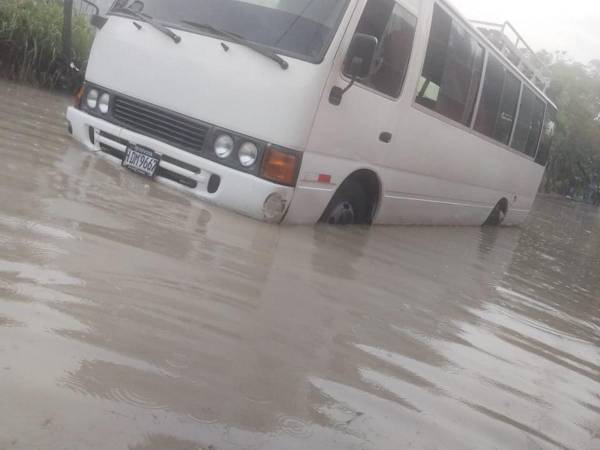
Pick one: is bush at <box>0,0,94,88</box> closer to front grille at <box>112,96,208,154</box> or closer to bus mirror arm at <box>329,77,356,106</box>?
front grille at <box>112,96,208,154</box>

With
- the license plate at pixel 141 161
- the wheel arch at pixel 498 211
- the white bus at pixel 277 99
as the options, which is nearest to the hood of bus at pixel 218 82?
the white bus at pixel 277 99

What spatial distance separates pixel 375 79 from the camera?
5133mm

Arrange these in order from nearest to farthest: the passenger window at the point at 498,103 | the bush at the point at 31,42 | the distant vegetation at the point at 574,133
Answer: the passenger window at the point at 498,103
the bush at the point at 31,42
the distant vegetation at the point at 574,133

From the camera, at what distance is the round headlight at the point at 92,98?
17.6 feet

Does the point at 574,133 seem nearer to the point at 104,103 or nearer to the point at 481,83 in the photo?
the point at 481,83

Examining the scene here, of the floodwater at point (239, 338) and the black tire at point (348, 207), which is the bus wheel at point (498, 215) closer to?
the black tire at point (348, 207)

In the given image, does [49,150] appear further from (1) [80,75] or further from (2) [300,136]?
(1) [80,75]

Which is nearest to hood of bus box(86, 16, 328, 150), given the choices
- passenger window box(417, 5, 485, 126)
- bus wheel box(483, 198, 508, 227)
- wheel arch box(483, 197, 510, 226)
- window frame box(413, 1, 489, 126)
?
window frame box(413, 1, 489, 126)

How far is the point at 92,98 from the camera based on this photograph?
5.40 meters

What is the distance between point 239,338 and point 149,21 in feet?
10.9

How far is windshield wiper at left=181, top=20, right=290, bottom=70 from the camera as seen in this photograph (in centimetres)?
445

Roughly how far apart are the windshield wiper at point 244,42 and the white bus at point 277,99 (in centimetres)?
1

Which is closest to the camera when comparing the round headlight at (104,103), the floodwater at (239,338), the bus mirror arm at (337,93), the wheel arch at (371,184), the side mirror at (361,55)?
the floodwater at (239,338)

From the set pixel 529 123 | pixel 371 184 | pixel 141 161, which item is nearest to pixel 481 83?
pixel 371 184
